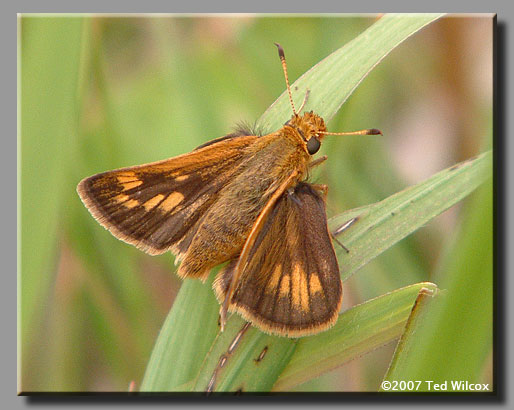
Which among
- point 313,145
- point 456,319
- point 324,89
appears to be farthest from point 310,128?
point 456,319

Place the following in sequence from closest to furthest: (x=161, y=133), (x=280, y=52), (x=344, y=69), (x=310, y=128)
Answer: (x=310, y=128), (x=344, y=69), (x=280, y=52), (x=161, y=133)

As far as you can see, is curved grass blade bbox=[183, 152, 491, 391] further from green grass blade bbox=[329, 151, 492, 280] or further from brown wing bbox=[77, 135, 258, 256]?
brown wing bbox=[77, 135, 258, 256]

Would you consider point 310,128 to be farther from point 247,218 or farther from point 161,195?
point 161,195

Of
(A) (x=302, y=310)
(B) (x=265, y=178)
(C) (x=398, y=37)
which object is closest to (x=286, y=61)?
(C) (x=398, y=37)

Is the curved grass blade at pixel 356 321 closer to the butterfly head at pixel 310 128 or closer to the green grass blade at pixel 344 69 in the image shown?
the butterfly head at pixel 310 128

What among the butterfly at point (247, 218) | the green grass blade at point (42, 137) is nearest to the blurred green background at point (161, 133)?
the green grass blade at point (42, 137)

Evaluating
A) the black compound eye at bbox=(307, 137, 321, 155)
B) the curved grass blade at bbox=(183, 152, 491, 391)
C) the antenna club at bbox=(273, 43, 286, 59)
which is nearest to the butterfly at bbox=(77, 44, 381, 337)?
the black compound eye at bbox=(307, 137, 321, 155)
